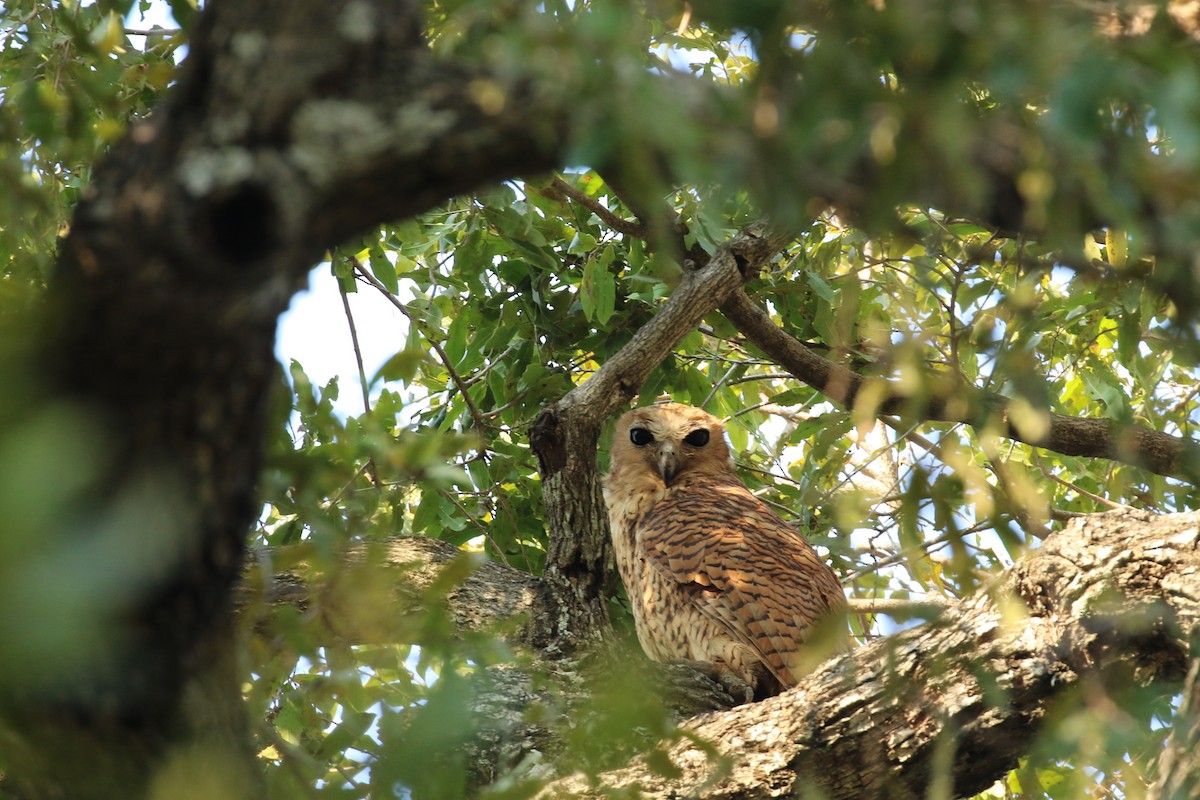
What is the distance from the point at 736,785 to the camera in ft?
9.35

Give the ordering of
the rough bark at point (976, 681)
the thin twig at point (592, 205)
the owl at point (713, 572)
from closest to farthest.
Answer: the rough bark at point (976, 681)
the owl at point (713, 572)
the thin twig at point (592, 205)

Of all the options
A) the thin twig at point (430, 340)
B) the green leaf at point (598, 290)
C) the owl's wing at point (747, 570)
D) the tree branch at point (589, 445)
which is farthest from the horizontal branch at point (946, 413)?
the thin twig at point (430, 340)

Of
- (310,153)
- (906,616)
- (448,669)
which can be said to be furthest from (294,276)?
(906,616)

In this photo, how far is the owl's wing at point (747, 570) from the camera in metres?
4.27

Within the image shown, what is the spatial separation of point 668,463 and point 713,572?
131cm

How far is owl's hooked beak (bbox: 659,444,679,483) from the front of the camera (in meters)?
5.89

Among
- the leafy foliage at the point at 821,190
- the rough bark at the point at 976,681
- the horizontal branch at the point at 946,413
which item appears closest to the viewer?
the leafy foliage at the point at 821,190

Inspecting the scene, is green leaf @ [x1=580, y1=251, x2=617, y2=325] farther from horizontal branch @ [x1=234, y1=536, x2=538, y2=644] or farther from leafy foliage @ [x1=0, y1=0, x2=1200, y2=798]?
horizontal branch @ [x1=234, y1=536, x2=538, y2=644]

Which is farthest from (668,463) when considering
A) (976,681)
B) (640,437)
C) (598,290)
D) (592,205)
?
(976,681)

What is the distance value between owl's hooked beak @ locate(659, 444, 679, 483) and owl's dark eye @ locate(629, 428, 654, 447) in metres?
0.19

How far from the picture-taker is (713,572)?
15.3 feet

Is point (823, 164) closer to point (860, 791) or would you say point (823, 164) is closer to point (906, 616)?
point (906, 616)

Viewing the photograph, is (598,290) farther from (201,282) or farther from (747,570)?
(201,282)

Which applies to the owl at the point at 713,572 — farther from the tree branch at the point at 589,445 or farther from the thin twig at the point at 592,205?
the thin twig at the point at 592,205
